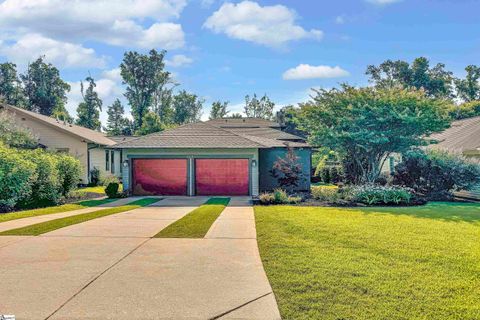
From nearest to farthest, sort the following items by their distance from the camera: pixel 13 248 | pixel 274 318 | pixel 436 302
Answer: pixel 274 318 < pixel 436 302 < pixel 13 248

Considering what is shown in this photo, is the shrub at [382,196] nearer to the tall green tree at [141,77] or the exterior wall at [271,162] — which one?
the exterior wall at [271,162]

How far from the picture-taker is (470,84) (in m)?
48.9

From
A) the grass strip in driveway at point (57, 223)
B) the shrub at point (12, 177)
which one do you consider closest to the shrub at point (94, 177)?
the shrub at point (12, 177)

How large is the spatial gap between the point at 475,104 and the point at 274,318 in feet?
139

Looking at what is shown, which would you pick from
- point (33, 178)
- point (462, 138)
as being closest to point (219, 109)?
point (462, 138)

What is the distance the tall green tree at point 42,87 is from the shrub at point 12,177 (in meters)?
42.5

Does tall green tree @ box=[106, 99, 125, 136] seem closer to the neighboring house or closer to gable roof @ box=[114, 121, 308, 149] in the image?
gable roof @ box=[114, 121, 308, 149]

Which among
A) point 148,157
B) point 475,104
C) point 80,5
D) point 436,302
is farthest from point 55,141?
point 475,104

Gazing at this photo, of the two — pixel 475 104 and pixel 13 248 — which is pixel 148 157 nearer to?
pixel 13 248

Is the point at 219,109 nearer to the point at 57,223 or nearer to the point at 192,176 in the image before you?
the point at 192,176

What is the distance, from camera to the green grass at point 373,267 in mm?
4270

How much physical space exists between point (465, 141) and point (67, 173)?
2059cm

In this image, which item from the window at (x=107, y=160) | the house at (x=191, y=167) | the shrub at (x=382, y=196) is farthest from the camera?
the window at (x=107, y=160)

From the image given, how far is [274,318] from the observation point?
4047 mm
